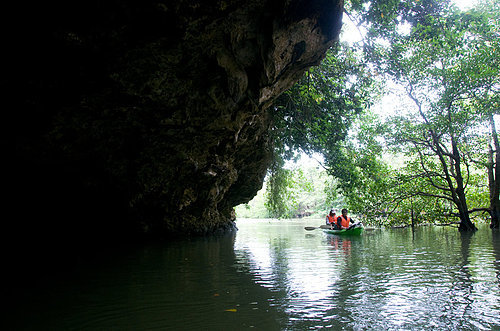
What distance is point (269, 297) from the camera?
390 cm

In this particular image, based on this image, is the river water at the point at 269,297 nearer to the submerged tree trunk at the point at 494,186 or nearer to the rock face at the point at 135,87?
the rock face at the point at 135,87

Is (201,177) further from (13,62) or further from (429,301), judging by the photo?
(429,301)

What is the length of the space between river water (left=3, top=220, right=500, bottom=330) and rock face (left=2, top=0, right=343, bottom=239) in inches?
108

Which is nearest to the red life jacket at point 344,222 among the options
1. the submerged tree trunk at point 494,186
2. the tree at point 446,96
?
the tree at point 446,96

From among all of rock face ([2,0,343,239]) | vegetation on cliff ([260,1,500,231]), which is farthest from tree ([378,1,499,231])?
rock face ([2,0,343,239])

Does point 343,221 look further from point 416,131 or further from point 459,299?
point 459,299

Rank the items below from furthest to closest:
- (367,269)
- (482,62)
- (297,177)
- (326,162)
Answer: (297,177), (482,62), (326,162), (367,269)

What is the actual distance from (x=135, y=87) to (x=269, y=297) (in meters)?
4.26

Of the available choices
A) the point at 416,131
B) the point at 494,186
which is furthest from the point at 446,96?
the point at 494,186

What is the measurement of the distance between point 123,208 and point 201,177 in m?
2.59

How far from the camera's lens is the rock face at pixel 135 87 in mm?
5043

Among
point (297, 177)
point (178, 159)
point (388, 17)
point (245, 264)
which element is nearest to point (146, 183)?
point (178, 159)

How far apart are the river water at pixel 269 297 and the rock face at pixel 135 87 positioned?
275cm

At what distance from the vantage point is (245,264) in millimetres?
6566
